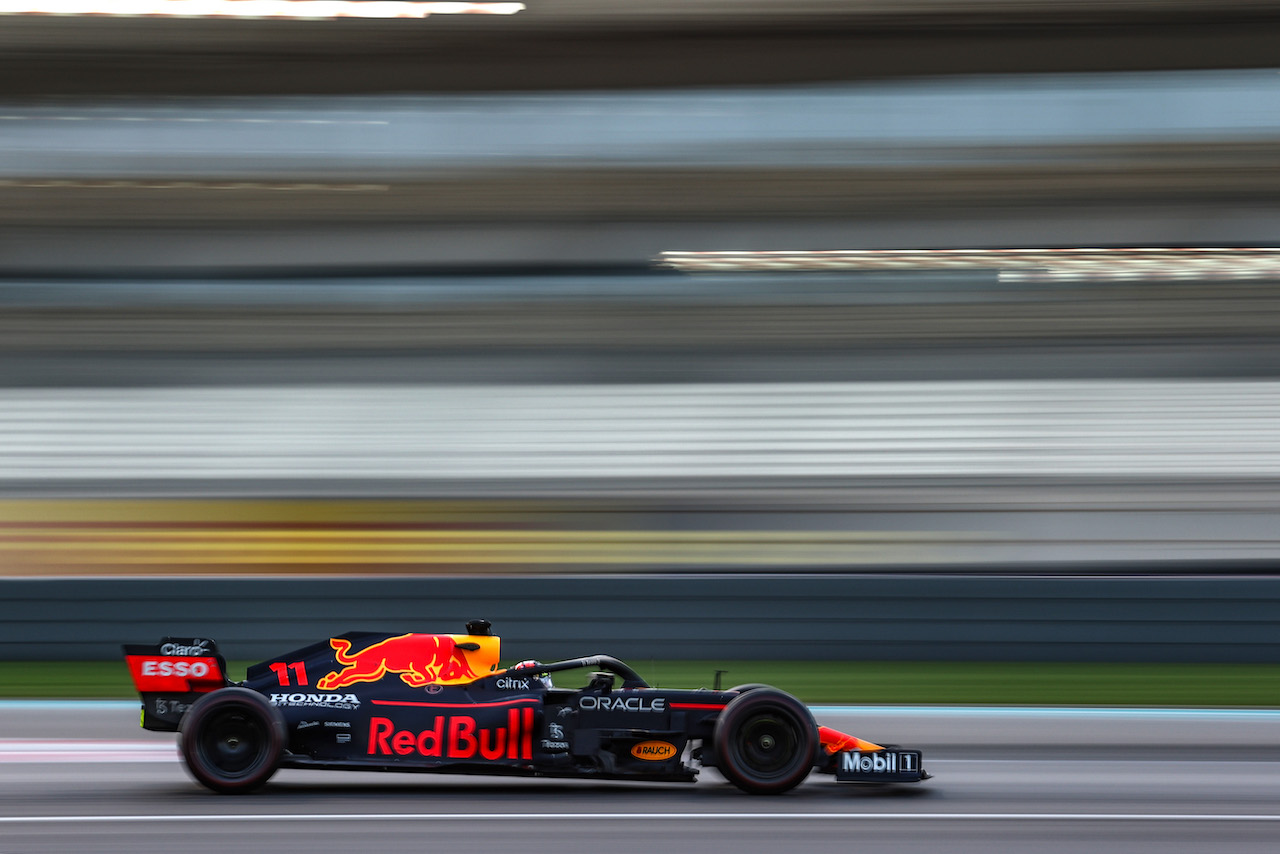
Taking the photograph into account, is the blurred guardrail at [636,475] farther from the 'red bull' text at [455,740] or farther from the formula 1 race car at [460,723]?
the 'red bull' text at [455,740]

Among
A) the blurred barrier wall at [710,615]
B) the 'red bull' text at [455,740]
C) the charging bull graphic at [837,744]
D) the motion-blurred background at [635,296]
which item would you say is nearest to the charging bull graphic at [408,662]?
the 'red bull' text at [455,740]

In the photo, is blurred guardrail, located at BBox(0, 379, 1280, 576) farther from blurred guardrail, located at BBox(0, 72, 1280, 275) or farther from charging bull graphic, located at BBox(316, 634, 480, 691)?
charging bull graphic, located at BBox(316, 634, 480, 691)

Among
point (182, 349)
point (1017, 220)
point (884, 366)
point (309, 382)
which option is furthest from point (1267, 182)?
point (182, 349)

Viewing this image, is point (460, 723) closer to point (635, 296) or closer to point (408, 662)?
point (408, 662)

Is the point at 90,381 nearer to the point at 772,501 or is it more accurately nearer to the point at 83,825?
the point at 772,501

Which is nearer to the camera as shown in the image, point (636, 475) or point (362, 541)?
point (362, 541)

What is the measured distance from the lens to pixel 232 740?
5863 millimetres

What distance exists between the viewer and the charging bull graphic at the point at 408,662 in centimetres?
593

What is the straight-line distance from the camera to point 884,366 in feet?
42.5

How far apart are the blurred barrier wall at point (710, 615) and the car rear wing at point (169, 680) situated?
5184 mm

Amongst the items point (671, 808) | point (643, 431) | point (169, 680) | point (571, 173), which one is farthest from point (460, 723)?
point (571, 173)

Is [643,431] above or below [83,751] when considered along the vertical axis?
above

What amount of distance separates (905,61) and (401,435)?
6.58 meters

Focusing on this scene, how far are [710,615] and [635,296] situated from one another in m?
3.80
